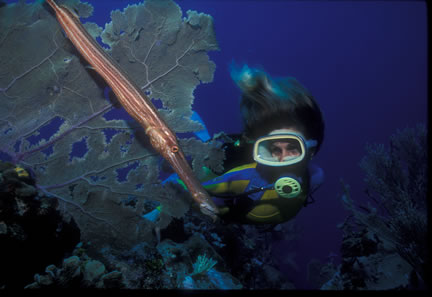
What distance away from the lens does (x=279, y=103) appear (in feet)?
10.8

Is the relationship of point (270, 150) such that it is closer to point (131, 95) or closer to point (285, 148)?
point (285, 148)

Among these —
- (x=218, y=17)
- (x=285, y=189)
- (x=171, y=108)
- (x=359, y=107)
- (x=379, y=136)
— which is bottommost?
(x=379, y=136)

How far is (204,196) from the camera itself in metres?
2.28

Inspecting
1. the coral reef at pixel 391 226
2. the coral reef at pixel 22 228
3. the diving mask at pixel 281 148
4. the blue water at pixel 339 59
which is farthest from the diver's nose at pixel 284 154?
the blue water at pixel 339 59

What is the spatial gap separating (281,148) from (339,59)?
292 feet

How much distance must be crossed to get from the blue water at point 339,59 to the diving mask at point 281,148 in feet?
170

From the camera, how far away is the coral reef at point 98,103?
2.27 metres

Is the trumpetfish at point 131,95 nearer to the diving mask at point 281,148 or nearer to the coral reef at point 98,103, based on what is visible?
the coral reef at point 98,103

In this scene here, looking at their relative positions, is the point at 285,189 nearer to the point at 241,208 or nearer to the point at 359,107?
the point at 241,208

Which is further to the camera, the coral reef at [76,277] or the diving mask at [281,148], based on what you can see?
the diving mask at [281,148]

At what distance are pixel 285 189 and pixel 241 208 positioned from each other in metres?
0.83

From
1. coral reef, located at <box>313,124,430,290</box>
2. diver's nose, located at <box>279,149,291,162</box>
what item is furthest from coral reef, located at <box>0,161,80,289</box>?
coral reef, located at <box>313,124,430,290</box>

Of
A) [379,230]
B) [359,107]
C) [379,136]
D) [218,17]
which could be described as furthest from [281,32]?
[379,230]

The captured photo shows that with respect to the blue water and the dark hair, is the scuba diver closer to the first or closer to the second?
the dark hair
